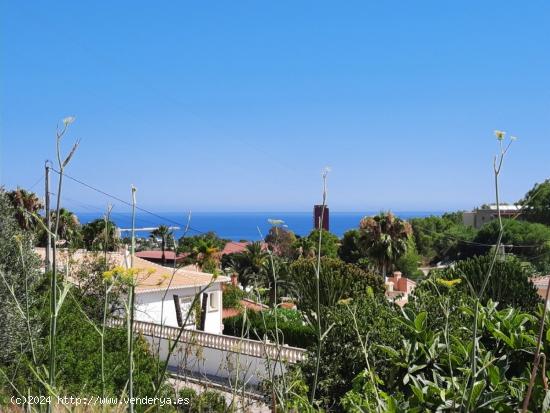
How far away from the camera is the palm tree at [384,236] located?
119 ft

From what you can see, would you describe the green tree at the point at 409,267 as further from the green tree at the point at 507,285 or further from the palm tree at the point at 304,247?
the green tree at the point at 507,285

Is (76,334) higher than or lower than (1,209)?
lower

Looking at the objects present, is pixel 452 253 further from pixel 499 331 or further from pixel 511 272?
pixel 499 331

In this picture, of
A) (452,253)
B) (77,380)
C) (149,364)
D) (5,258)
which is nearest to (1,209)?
(5,258)

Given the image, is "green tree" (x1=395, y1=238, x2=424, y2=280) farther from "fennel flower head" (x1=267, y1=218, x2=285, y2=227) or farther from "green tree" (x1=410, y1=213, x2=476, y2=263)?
"fennel flower head" (x1=267, y1=218, x2=285, y2=227)

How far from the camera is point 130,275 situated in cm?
161

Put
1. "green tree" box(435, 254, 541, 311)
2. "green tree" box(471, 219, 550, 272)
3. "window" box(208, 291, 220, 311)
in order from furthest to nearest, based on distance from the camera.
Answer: "green tree" box(471, 219, 550, 272) → "window" box(208, 291, 220, 311) → "green tree" box(435, 254, 541, 311)

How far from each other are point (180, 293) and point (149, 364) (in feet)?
47.3

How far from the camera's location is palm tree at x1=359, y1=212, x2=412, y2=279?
119 ft

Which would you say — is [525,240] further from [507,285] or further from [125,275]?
[125,275]

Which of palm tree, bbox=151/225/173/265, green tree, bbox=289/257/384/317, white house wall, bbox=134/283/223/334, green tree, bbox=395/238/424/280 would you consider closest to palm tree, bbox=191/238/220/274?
palm tree, bbox=151/225/173/265

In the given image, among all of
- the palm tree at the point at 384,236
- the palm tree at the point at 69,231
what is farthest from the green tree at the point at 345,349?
the palm tree at the point at 384,236

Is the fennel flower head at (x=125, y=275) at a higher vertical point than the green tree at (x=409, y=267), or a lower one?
higher

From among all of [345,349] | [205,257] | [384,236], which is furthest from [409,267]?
[205,257]
